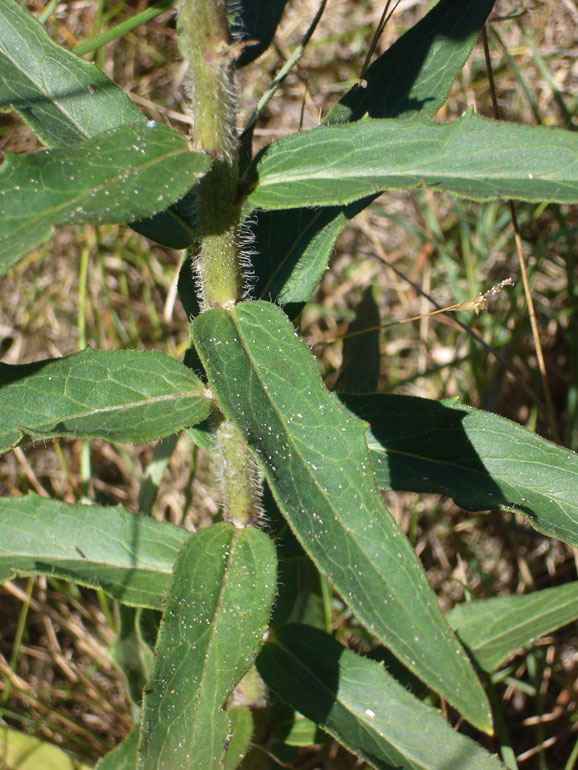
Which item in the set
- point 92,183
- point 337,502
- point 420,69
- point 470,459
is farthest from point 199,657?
point 420,69

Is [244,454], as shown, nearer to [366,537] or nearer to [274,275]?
[274,275]

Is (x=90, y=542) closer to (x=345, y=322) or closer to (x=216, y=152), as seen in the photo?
(x=216, y=152)

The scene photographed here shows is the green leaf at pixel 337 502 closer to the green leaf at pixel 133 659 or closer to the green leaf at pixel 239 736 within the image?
the green leaf at pixel 239 736

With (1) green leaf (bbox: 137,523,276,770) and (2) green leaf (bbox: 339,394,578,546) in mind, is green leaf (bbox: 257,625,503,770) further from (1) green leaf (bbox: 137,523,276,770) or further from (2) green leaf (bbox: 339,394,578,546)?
(2) green leaf (bbox: 339,394,578,546)

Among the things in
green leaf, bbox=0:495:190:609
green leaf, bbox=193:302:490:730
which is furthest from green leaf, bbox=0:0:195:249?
green leaf, bbox=0:495:190:609

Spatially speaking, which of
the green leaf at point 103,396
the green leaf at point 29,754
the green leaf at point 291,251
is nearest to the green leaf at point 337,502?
the green leaf at point 103,396

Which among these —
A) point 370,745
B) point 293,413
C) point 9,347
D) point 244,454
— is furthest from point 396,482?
point 9,347

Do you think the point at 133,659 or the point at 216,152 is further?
the point at 133,659
